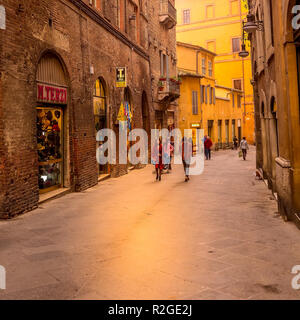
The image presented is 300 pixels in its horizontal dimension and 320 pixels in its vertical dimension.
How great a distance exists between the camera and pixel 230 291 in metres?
4.09

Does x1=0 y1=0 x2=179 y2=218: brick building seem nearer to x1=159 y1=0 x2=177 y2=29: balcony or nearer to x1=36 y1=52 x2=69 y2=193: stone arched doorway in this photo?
x1=36 y1=52 x2=69 y2=193: stone arched doorway

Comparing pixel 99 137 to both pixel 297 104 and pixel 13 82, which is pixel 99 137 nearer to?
pixel 13 82

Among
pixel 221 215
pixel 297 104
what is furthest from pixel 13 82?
pixel 297 104

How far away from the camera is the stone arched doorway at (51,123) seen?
10047 mm

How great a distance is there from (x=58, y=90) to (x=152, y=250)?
678 centimetres

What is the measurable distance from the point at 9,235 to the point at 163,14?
2204 cm

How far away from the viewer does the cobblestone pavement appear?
4246 mm

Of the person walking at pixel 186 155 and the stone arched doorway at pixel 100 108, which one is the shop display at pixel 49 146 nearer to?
the stone arched doorway at pixel 100 108

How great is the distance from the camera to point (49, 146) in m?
10.7

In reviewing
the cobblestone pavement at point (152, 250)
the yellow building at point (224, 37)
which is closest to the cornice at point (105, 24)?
the cobblestone pavement at point (152, 250)

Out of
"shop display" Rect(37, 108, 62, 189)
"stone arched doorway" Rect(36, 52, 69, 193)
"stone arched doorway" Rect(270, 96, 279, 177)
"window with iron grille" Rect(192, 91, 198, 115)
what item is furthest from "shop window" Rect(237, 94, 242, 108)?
"shop display" Rect(37, 108, 62, 189)

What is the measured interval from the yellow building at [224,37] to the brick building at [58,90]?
27957 mm

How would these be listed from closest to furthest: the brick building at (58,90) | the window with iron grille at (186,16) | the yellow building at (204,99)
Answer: the brick building at (58,90) < the yellow building at (204,99) < the window with iron grille at (186,16)

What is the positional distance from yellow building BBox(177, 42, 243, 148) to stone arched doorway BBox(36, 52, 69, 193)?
22556mm
